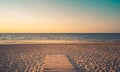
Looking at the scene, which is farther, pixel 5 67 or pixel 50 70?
pixel 5 67

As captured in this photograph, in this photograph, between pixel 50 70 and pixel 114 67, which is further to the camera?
pixel 114 67

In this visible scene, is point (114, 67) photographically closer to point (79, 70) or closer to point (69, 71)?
point (79, 70)

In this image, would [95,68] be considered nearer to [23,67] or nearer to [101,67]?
[101,67]

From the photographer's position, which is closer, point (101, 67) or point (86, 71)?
point (86, 71)

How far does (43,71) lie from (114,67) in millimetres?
4266

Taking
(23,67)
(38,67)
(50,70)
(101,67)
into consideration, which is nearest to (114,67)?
(101,67)

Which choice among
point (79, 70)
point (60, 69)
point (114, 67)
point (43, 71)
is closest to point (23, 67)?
point (43, 71)

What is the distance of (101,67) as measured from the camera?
9984 millimetres

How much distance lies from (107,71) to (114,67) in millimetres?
1103

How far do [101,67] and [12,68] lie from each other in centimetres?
526

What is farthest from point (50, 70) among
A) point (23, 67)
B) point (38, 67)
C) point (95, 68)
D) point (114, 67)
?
point (114, 67)

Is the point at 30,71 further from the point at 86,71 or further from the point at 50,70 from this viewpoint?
the point at 86,71

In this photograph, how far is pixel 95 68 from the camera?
975 centimetres

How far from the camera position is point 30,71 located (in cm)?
913
